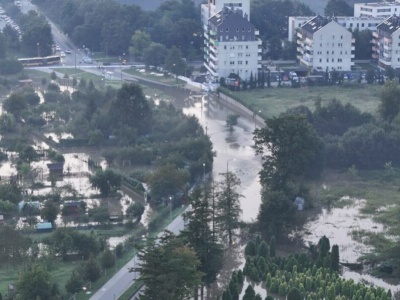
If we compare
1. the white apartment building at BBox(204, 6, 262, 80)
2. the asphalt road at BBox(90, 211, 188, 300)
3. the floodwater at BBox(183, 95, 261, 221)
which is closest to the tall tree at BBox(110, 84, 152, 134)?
the floodwater at BBox(183, 95, 261, 221)

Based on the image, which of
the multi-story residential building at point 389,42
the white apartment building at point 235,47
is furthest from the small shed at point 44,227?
the multi-story residential building at point 389,42

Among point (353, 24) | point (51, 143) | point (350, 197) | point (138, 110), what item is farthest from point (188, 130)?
point (353, 24)

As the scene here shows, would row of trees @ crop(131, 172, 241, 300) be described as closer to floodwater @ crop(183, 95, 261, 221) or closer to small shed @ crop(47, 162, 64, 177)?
floodwater @ crop(183, 95, 261, 221)

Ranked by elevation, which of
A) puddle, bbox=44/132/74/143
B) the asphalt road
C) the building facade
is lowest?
the asphalt road

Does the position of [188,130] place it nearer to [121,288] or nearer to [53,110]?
[53,110]

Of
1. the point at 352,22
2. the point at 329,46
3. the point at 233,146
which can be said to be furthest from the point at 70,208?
the point at 352,22

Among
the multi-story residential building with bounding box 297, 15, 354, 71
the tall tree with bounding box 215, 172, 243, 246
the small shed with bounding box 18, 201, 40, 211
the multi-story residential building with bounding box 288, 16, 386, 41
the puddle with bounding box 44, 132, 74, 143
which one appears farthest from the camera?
the multi-story residential building with bounding box 288, 16, 386, 41
